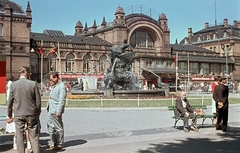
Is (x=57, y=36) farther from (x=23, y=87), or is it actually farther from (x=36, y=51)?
(x=23, y=87)

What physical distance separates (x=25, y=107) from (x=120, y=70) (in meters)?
21.1

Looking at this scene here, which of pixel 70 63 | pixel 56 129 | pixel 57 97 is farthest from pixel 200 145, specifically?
pixel 70 63

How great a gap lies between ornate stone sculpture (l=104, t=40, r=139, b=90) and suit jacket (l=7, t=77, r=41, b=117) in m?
20.2

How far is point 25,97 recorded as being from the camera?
7.45m

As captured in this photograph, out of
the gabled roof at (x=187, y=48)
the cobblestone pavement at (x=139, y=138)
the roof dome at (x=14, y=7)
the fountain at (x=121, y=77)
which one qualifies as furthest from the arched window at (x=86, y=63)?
the cobblestone pavement at (x=139, y=138)

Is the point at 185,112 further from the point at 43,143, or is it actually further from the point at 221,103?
the point at 43,143

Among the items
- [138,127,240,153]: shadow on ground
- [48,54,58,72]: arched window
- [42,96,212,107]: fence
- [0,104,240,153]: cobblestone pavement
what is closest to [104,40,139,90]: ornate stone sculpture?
[42,96,212,107]: fence

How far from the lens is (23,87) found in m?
7.46

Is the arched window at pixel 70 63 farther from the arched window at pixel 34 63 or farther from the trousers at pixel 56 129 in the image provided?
the trousers at pixel 56 129

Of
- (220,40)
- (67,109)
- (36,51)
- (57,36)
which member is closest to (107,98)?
(67,109)

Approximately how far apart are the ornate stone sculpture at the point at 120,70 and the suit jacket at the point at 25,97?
66.4 feet

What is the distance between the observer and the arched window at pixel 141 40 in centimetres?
7469

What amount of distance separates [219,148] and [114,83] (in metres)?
20.3

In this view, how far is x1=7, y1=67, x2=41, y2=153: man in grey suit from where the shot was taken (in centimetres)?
742
